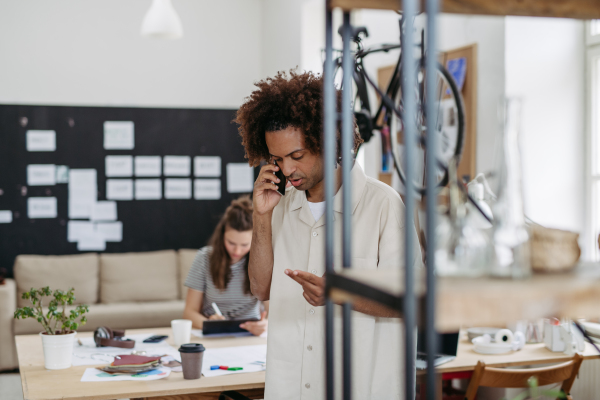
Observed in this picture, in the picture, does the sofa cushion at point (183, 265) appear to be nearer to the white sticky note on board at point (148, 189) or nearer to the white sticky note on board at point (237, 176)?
the white sticky note on board at point (148, 189)

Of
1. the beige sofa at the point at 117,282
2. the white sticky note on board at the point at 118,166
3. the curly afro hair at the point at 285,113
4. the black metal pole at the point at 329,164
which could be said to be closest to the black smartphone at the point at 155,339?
the curly afro hair at the point at 285,113

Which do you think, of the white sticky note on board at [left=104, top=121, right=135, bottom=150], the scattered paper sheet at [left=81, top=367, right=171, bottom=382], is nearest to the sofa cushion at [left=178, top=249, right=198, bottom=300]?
the white sticky note on board at [left=104, top=121, right=135, bottom=150]

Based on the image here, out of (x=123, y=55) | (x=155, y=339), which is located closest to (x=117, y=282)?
(x=123, y=55)

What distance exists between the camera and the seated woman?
3.23 m

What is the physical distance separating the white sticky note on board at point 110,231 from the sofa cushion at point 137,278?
0.22 metres

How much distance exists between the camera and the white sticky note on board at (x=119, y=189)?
555cm

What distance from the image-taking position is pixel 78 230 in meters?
5.47

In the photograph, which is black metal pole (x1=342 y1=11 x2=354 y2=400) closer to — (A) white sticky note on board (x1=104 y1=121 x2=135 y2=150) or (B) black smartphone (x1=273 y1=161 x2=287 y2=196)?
(B) black smartphone (x1=273 y1=161 x2=287 y2=196)

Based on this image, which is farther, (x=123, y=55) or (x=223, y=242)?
(x=123, y=55)

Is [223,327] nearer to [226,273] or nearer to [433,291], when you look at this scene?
[226,273]

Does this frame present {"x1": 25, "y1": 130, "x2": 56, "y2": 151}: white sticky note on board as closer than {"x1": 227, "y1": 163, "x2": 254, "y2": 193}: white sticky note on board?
Yes

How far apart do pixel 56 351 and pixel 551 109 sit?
2.78 meters

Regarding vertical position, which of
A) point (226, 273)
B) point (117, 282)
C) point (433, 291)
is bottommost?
point (117, 282)

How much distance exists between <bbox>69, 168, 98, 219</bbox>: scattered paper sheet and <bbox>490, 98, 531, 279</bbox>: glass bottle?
16.9ft
